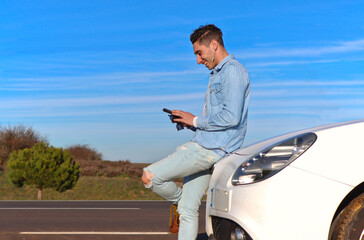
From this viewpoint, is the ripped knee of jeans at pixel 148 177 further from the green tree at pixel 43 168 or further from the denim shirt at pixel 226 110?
the green tree at pixel 43 168

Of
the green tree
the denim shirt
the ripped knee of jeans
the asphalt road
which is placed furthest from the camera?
the green tree

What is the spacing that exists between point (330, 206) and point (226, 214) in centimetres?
68

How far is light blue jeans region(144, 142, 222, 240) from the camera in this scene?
12.2 feet

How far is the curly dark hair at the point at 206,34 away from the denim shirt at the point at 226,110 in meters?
0.19

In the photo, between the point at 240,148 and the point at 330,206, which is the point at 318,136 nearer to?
the point at 330,206

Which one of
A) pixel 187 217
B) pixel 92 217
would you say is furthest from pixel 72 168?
pixel 187 217

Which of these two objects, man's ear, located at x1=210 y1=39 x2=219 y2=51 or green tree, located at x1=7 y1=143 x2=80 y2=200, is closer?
man's ear, located at x1=210 y1=39 x2=219 y2=51

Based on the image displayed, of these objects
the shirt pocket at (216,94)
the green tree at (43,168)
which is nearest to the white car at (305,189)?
the shirt pocket at (216,94)

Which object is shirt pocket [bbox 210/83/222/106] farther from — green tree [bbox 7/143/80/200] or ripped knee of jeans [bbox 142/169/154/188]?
green tree [bbox 7/143/80/200]

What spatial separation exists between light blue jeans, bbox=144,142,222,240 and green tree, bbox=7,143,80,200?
68.9 ft

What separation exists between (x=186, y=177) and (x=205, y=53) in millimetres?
1051

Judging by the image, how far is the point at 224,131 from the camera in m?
3.78

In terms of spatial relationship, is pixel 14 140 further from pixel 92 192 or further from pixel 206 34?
pixel 206 34

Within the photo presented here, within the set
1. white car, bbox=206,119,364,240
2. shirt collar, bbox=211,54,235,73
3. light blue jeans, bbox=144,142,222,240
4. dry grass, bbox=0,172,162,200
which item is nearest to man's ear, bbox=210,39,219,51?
shirt collar, bbox=211,54,235,73
